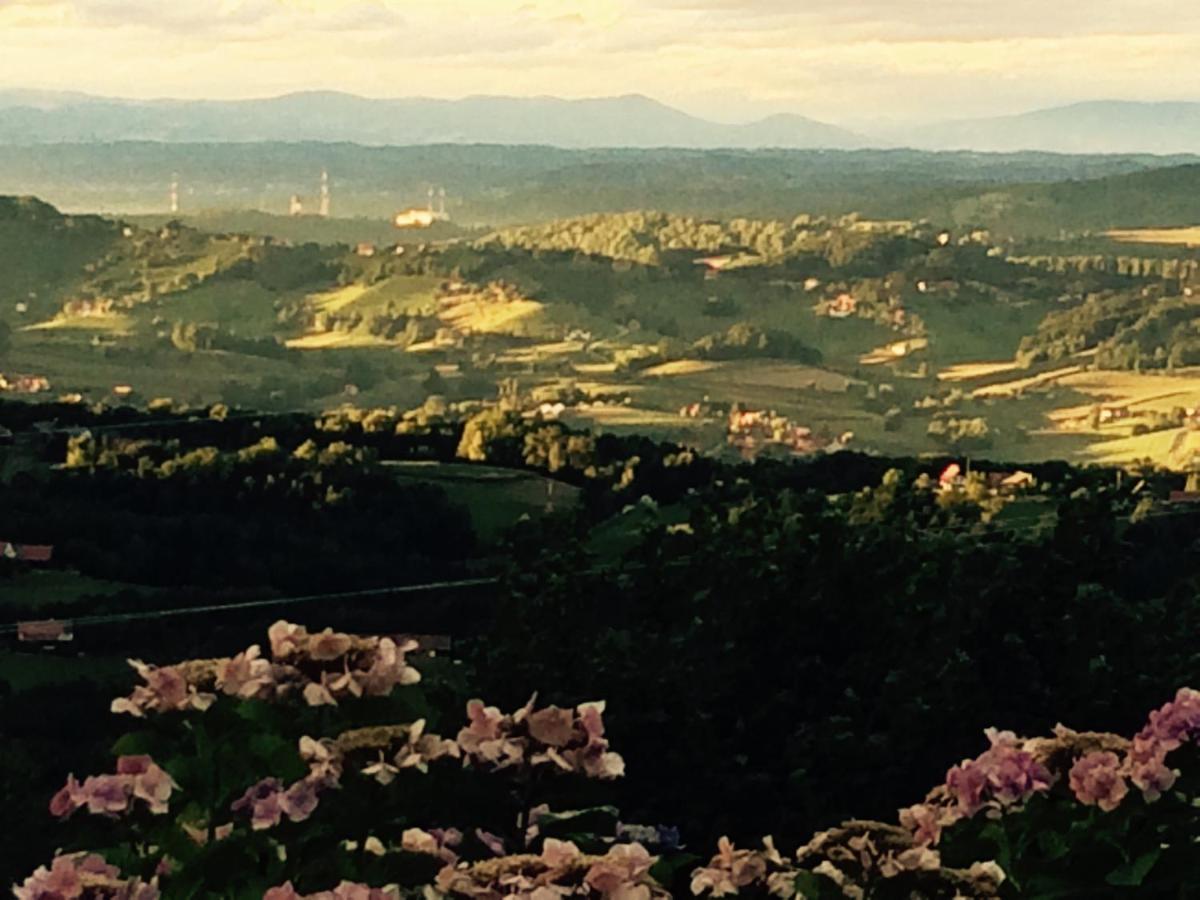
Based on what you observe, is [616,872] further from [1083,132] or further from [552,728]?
[1083,132]

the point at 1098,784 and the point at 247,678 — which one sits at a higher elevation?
the point at 247,678

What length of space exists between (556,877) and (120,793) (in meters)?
0.87

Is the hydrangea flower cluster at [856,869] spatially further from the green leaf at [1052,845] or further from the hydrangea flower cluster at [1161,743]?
the hydrangea flower cluster at [1161,743]

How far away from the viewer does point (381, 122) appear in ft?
140

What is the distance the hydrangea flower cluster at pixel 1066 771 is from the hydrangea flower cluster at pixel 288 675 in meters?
1.10

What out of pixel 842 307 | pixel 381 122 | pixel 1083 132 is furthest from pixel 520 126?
pixel 842 307

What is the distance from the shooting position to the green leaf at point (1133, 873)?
3965 millimetres

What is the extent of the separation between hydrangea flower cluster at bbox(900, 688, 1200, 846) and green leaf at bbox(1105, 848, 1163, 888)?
0.51 feet

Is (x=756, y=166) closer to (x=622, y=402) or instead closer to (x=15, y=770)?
(x=622, y=402)

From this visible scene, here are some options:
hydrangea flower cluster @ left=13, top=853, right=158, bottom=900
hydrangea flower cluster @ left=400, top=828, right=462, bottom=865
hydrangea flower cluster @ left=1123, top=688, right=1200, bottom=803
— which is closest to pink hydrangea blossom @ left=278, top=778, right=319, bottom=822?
hydrangea flower cluster @ left=400, top=828, right=462, bottom=865

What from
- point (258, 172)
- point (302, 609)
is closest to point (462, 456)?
point (302, 609)

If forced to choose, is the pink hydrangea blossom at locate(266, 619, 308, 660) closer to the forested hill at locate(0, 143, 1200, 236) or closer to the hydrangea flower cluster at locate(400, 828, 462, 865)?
the hydrangea flower cluster at locate(400, 828, 462, 865)

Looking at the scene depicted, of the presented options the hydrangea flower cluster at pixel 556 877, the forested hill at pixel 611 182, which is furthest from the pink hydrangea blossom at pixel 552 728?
the forested hill at pixel 611 182

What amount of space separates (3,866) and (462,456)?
891cm
